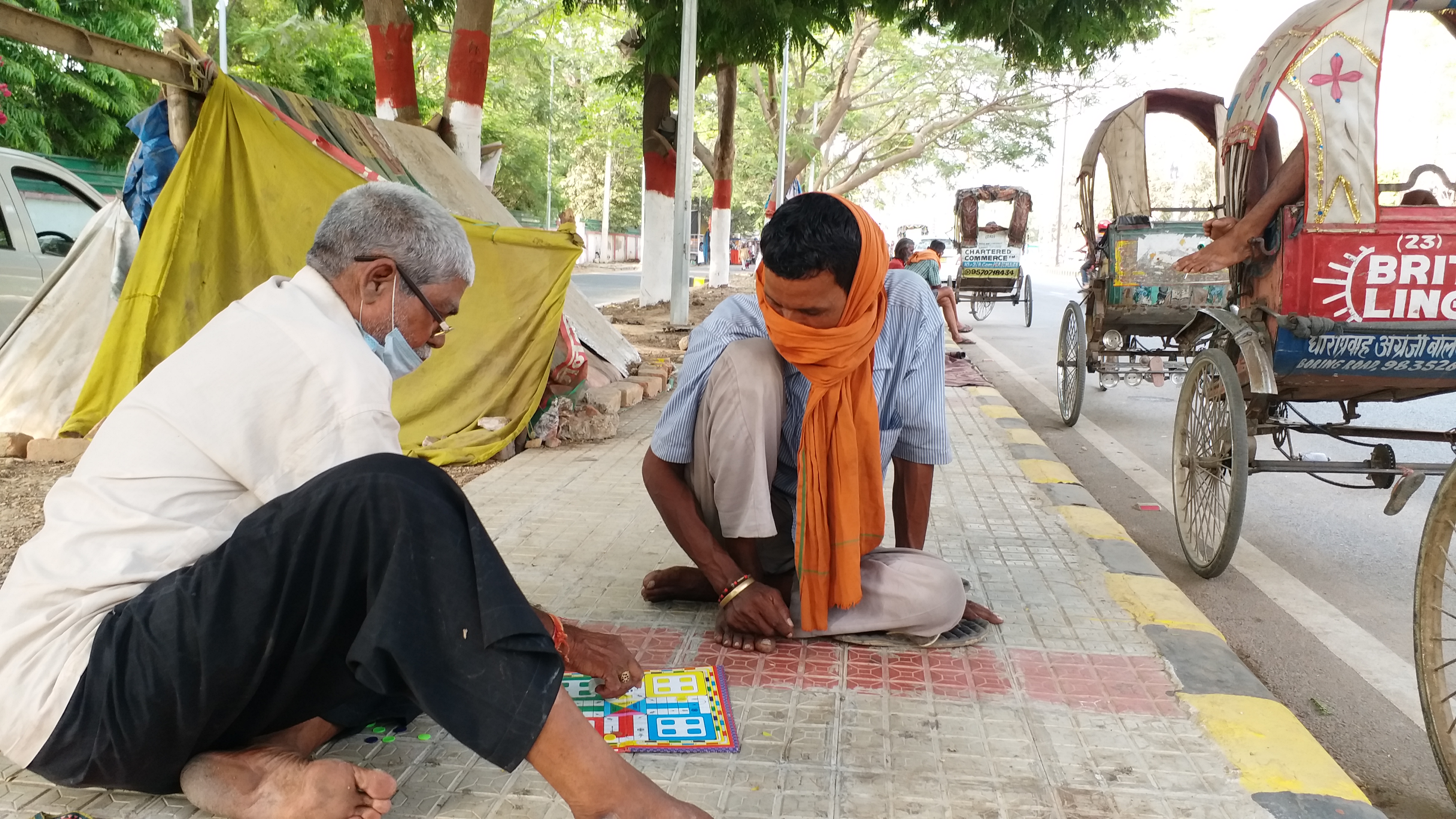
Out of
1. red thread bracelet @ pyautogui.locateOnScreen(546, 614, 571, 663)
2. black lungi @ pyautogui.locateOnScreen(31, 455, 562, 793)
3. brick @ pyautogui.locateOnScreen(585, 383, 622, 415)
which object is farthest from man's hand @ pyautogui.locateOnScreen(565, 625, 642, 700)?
brick @ pyautogui.locateOnScreen(585, 383, 622, 415)

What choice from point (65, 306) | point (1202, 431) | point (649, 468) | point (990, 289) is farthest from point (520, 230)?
point (990, 289)

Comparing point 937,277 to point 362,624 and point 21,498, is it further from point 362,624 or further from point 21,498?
point 362,624

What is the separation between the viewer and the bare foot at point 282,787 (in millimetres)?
1595

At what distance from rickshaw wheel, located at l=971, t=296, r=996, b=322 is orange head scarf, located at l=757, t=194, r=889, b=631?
12666 millimetres

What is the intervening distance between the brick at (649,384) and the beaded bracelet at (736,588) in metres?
4.13

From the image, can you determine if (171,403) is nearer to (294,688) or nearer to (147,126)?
(294,688)

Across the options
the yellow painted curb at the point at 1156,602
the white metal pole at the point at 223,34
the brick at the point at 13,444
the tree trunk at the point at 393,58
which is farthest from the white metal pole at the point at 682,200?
the white metal pole at the point at 223,34

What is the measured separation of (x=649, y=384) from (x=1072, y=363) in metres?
2.95

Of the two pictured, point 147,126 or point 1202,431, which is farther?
point 147,126

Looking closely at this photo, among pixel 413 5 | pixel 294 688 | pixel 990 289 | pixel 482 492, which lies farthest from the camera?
pixel 990 289

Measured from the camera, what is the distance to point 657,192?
12703mm

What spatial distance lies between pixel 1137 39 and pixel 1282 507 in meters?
7.08

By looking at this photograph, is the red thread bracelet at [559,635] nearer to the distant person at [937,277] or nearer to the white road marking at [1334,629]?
the white road marking at [1334,629]

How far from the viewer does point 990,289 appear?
14453mm
